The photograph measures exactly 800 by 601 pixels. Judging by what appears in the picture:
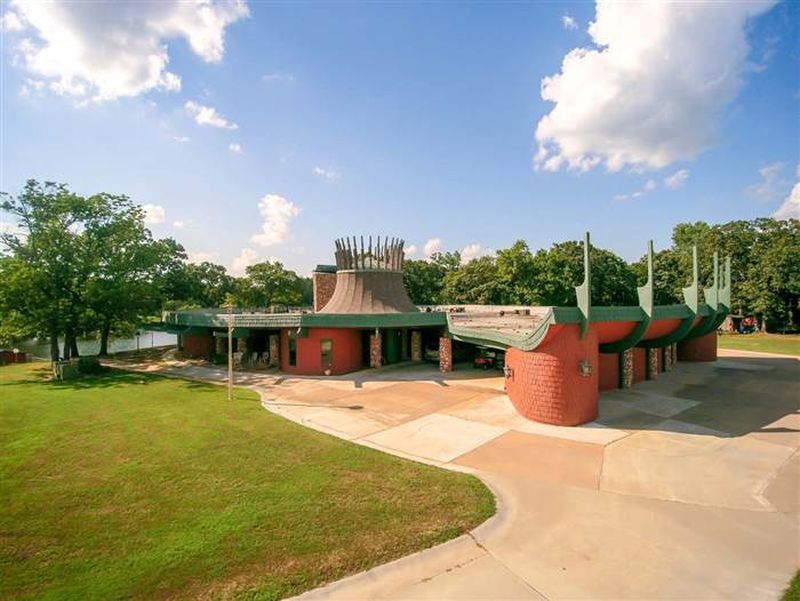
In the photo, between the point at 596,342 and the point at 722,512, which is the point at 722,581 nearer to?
the point at 722,512

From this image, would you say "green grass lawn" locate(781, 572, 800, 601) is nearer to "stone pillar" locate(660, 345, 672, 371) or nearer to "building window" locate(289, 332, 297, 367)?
"stone pillar" locate(660, 345, 672, 371)

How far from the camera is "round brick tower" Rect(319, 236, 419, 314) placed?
26.5 meters

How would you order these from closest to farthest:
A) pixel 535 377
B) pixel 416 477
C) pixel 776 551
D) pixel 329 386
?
1. pixel 776 551
2. pixel 416 477
3. pixel 535 377
4. pixel 329 386

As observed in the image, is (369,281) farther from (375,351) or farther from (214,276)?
(214,276)

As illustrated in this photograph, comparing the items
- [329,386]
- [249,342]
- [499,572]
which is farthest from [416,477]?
[249,342]

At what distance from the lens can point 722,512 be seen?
324 inches

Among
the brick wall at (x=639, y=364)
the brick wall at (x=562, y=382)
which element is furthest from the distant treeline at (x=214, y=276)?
the brick wall at (x=639, y=364)

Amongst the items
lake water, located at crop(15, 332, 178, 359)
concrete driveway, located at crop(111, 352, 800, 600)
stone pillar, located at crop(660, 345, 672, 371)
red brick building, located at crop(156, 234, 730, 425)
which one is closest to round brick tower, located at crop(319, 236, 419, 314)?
red brick building, located at crop(156, 234, 730, 425)

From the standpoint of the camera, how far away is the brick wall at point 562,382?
1395 cm

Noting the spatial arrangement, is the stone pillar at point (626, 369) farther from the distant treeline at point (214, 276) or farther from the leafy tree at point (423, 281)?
the leafy tree at point (423, 281)

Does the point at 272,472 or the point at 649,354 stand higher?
the point at 649,354

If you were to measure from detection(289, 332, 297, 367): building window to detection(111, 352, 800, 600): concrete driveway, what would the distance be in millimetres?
5028

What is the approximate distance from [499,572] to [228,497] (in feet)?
18.9

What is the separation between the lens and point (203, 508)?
8.18 meters
